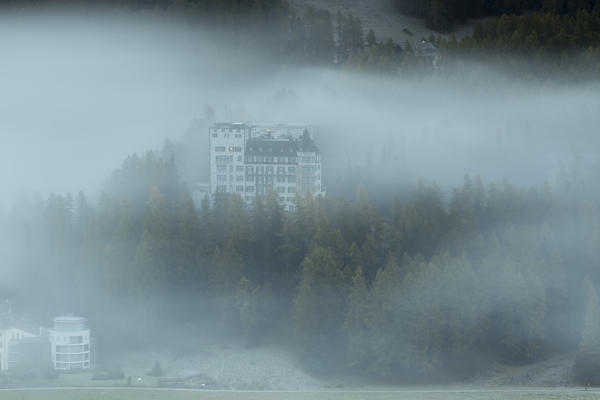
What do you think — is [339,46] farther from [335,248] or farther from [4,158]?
[335,248]

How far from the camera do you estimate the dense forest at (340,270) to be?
6938 cm

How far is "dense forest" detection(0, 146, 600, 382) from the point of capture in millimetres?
69375

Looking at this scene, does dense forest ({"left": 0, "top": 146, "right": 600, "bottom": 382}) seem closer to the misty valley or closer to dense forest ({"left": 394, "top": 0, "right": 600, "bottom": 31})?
the misty valley

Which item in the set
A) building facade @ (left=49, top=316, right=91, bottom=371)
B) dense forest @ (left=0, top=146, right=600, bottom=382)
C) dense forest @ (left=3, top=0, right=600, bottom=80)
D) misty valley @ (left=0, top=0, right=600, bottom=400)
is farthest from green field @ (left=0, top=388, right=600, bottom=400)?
dense forest @ (left=3, top=0, right=600, bottom=80)

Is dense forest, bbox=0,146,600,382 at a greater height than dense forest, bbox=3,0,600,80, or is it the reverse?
dense forest, bbox=3,0,600,80

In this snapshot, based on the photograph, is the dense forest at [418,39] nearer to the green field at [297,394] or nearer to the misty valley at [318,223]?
the misty valley at [318,223]

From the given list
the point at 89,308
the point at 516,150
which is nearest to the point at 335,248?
the point at 89,308

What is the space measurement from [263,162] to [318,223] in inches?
257

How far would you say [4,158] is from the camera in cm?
10150

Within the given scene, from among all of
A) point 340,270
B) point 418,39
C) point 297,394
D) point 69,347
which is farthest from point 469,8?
point 297,394

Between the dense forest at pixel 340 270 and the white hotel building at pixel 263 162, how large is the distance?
2.02 m

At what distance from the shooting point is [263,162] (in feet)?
266

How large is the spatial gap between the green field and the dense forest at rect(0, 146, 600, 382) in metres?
3.62

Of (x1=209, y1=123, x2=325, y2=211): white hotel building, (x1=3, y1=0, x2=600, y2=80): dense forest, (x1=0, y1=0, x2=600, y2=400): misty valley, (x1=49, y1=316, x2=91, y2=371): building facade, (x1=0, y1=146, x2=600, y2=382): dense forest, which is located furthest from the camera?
(x1=3, y1=0, x2=600, y2=80): dense forest
